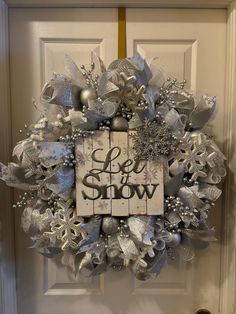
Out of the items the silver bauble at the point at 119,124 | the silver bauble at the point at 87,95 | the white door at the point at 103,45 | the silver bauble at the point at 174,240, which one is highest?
the white door at the point at 103,45

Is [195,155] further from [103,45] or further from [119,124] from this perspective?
[103,45]

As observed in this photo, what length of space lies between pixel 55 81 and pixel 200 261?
2.84 feet

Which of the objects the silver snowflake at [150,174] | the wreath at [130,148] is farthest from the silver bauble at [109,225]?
the silver snowflake at [150,174]

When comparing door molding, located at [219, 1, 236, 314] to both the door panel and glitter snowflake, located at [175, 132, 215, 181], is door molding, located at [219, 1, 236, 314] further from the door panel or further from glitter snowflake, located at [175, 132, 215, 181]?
glitter snowflake, located at [175, 132, 215, 181]

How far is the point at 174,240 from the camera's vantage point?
110 cm

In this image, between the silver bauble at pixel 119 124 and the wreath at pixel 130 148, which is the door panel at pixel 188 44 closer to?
the wreath at pixel 130 148

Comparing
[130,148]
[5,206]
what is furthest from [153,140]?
[5,206]

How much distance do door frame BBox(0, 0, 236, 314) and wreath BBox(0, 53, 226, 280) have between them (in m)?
0.16

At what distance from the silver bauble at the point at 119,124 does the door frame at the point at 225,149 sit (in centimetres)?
41

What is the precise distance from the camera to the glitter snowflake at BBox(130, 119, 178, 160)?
1.04m

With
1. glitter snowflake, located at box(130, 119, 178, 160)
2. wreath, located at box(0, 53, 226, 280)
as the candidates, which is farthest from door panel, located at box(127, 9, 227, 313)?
glitter snowflake, located at box(130, 119, 178, 160)

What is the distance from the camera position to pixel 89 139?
3.48ft

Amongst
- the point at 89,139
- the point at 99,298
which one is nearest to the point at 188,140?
the point at 89,139

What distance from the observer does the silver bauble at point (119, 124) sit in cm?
106
